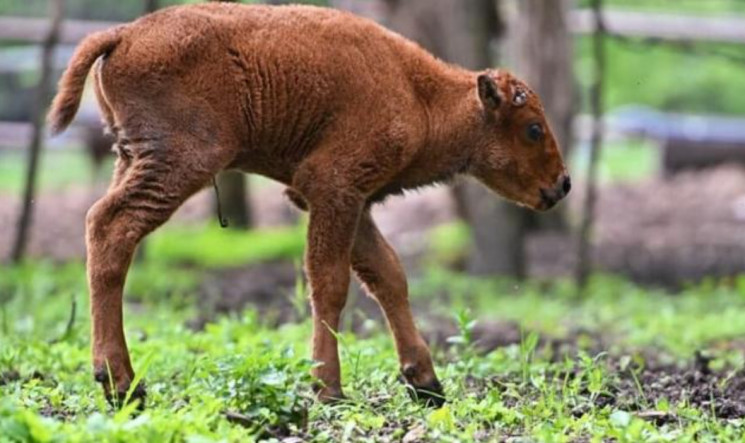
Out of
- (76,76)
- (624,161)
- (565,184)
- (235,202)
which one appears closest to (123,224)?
(76,76)

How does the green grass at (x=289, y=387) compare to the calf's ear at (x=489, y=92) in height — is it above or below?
below

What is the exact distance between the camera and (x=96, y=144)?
66.2 feet

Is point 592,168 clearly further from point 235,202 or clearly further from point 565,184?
point 565,184

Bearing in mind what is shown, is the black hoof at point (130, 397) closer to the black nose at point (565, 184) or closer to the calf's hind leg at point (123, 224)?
the calf's hind leg at point (123, 224)

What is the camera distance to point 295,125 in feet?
23.9

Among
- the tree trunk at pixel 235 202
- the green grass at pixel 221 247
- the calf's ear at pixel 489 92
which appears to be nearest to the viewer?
the calf's ear at pixel 489 92

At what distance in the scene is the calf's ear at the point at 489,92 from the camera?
7.61 metres

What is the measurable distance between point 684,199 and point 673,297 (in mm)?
8144

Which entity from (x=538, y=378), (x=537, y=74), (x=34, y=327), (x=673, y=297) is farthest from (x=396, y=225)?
(x=538, y=378)

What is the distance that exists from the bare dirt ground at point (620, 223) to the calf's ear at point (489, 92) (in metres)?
7.61

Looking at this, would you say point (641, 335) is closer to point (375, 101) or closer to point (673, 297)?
point (673, 297)

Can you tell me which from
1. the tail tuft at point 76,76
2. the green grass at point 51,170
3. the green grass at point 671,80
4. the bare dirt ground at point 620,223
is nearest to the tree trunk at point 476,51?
the bare dirt ground at point 620,223

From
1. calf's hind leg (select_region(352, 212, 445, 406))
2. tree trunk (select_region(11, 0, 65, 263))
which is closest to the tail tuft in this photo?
calf's hind leg (select_region(352, 212, 445, 406))

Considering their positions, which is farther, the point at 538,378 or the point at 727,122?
the point at 727,122
